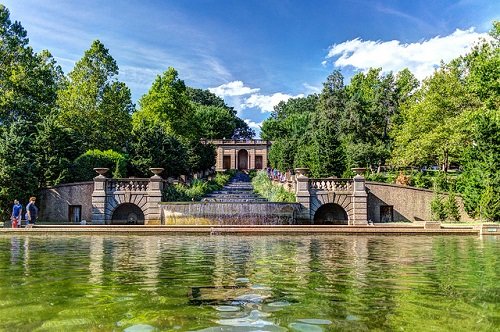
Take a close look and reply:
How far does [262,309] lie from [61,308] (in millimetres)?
2549

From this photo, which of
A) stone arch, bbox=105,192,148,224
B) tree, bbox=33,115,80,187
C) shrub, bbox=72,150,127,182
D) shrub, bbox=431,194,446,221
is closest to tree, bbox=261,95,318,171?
shrub, bbox=72,150,127,182

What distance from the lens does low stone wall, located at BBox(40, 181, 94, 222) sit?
28250 mm

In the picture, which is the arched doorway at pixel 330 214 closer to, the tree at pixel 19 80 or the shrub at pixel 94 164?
the shrub at pixel 94 164

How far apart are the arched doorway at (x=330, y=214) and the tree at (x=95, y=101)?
72.1 feet

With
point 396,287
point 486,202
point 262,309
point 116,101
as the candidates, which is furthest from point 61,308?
point 116,101

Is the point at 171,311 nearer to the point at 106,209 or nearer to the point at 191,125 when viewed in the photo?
the point at 106,209

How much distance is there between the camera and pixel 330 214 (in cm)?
2891

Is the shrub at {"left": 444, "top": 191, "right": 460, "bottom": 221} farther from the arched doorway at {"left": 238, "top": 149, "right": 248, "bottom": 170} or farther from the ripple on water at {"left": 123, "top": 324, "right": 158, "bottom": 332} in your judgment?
the arched doorway at {"left": 238, "top": 149, "right": 248, "bottom": 170}

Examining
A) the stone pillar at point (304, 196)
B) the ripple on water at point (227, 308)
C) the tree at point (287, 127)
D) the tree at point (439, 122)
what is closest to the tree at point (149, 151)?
the stone pillar at point (304, 196)

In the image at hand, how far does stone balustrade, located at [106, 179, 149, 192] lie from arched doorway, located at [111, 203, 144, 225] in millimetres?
1302

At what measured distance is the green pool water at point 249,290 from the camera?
533 centimetres

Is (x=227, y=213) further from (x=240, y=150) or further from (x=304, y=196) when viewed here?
(x=240, y=150)

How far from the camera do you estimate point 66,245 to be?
15.4m

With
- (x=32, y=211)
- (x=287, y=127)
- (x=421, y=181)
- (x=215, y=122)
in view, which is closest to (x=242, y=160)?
(x=215, y=122)
